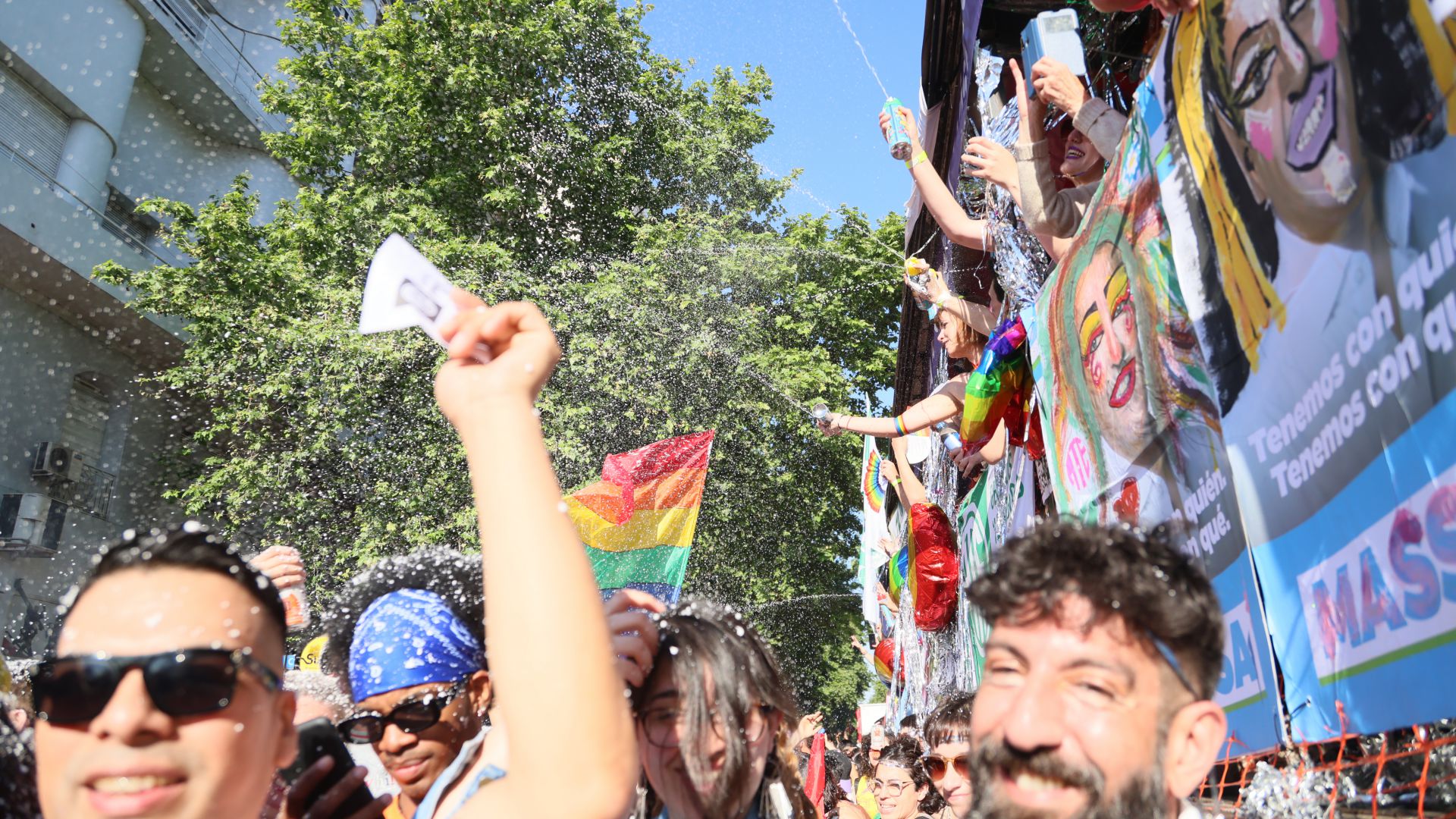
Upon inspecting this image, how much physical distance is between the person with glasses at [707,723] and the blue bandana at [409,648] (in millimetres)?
618

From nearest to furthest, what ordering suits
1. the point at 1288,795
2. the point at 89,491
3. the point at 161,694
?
the point at 161,694 < the point at 1288,795 < the point at 89,491

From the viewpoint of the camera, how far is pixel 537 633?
1022 mm

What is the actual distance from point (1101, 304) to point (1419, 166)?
5.09 ft

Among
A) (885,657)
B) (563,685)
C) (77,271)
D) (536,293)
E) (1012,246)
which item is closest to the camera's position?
(563,685)

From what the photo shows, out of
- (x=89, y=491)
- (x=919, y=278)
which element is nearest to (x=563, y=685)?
(x=919, y=278)

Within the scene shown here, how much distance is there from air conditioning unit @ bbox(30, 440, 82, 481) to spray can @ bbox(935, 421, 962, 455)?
486 inches

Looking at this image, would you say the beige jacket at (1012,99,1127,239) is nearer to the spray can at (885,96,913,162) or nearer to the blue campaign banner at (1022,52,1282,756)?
the blue campaign banner at (1022,52,1282,756)

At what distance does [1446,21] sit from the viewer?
4.85ft

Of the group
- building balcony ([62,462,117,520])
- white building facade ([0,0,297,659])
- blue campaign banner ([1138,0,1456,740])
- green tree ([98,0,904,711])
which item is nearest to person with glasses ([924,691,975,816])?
blue campaign banner ([1138,0,1456,740])

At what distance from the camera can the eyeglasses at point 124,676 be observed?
112 centimetres

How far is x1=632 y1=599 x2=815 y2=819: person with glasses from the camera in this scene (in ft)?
5.94

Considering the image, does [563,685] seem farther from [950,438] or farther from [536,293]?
[536,293]

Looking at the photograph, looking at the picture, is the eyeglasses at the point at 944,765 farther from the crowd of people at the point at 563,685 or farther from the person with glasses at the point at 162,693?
the person with glasses at the point at 162,693

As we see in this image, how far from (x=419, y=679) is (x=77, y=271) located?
1451 centimetres
